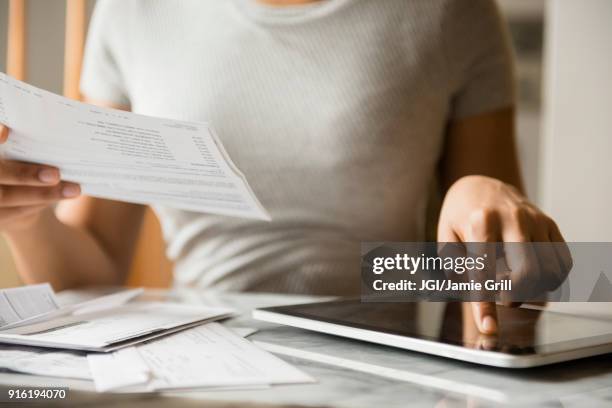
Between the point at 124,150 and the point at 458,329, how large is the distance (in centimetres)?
33

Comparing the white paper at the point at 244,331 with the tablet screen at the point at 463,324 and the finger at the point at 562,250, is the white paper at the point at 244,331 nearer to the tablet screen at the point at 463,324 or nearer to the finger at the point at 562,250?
the tablet screen at the point at 463,324

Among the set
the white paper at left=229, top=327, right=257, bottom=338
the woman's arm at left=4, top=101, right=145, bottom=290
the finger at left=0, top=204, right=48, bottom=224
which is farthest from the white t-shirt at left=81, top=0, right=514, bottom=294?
the white paper at left=229, top=327, right=257, bottom=338

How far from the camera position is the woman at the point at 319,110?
38.5 inches

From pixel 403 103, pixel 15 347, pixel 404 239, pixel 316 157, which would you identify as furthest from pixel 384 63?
pixel 15 347

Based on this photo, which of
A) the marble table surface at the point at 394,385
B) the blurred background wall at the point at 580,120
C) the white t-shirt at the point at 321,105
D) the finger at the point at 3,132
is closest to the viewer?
the marble table surface at the point at 394,385

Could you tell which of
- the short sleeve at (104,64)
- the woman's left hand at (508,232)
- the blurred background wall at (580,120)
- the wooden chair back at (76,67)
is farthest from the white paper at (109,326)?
the blurred background wall at (580,120)

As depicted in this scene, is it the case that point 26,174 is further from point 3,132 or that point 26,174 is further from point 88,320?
point 88,320

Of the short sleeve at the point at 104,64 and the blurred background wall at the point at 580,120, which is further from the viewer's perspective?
the blurred background wall at the point at 580,120

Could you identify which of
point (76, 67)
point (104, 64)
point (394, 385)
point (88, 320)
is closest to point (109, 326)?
point (88, 320)

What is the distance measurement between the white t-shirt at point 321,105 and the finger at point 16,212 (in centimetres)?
28

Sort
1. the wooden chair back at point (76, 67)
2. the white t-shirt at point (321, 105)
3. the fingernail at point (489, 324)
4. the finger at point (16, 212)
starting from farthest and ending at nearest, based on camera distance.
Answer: the wooden chair back at point (76, 67), the white t-shirt at point (321, 105), the finger at point (16, 212), the fingernail at point (489, 324)

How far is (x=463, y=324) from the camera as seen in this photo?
54cm

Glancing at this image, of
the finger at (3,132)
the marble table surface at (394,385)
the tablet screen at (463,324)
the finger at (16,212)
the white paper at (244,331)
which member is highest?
the finger at (3,132)

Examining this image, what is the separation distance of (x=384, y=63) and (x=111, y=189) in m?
0.48
